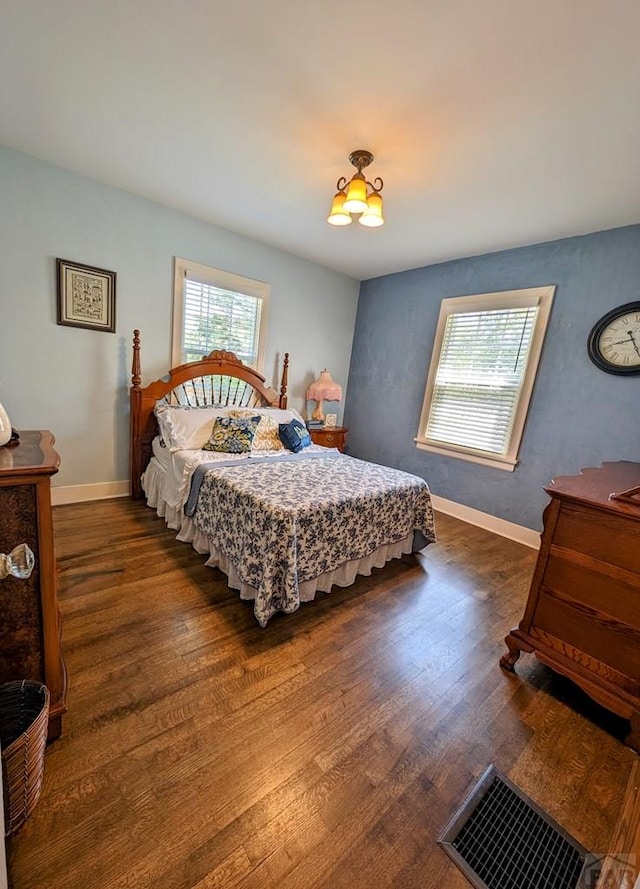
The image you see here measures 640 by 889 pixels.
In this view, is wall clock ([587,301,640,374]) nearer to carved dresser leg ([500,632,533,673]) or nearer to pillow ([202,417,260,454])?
carved dresser leg ([500,632,533,673])

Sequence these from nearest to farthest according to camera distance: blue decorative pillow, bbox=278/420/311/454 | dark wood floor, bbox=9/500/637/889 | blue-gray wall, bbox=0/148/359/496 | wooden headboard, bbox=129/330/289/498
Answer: dark wood floor, bbox=9/500/637/889
blue-gray wall, bbox=0/148/359/496
wooden headboard, bbox=129/330/289/498
blue decorative pillow, bbox=278/420/311/454

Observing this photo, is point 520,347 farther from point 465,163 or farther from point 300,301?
point 300,301

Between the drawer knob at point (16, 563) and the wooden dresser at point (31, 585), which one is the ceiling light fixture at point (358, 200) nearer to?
the wooden dresser at point (31, 585)

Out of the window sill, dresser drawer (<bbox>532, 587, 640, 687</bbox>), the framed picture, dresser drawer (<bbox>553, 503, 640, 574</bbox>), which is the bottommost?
dresser drawer (<bbox>532, 587, 640, 687</bbox>)

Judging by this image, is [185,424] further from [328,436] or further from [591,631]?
[591,631]

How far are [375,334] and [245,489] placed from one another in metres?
3.19

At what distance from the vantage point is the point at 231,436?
9.65 ft

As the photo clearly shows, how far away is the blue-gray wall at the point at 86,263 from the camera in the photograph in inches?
99.6

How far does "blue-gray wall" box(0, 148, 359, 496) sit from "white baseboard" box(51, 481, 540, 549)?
73 mm

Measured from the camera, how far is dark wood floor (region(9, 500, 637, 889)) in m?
0.96

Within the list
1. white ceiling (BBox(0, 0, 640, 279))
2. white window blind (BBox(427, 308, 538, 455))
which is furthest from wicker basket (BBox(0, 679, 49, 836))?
white window blind (BBox(427, 308, 538, 455))

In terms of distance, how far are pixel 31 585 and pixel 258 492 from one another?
111 centimetres

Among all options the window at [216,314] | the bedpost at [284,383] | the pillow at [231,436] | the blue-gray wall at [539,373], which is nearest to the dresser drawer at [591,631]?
the blue-gray wall at [539,373]

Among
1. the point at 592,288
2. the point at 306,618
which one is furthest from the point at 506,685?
the point at 592,288
